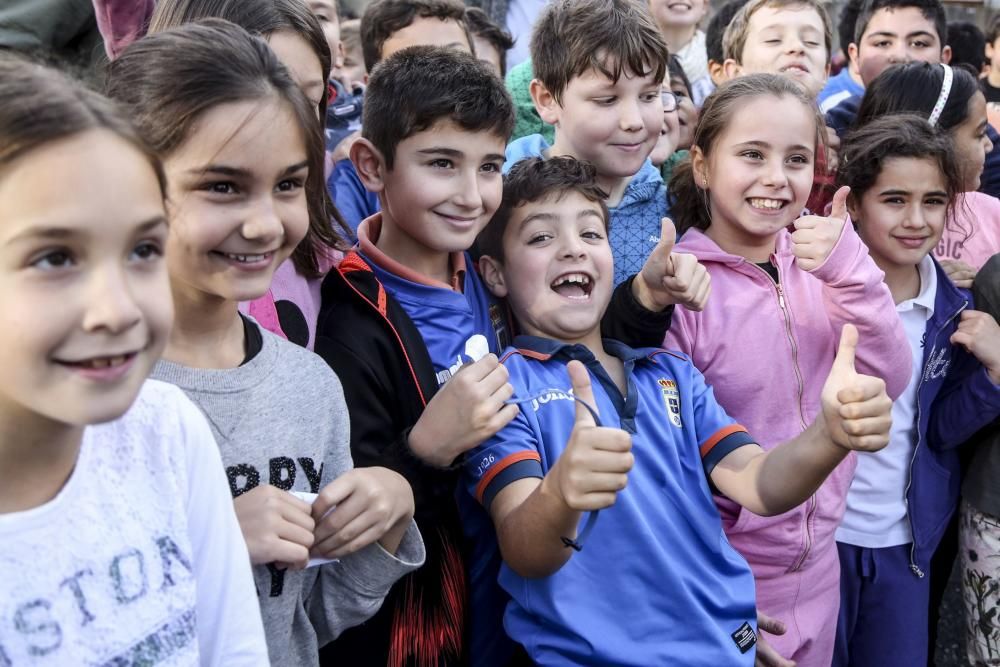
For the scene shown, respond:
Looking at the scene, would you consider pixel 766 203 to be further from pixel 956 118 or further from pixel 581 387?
pixel 956 118

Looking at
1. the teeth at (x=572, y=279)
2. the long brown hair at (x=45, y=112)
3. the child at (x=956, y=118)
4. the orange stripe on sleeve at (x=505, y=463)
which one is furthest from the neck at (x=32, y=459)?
the child at (x=956, y=118)

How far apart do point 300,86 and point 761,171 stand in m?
1.24

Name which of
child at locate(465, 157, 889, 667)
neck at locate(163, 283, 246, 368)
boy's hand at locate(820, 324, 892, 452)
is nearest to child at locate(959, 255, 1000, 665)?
child at locate(465, 157, 889, 667)

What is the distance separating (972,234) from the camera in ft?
11.0

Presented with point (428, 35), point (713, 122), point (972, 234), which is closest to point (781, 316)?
point (713, 122)

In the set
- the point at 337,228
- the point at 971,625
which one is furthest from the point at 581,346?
the point at 971,625

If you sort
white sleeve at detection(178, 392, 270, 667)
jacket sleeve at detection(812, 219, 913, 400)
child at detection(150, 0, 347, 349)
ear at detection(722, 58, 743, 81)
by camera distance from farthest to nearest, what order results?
1. ear at detection(722, 58, 743, 81)
2. jacket sleeve at detection(812, 219, 913, 400)
3. child at detection(150, 0, 347, 349)
4. white sleeve at detection(178, 392, 270, 667)

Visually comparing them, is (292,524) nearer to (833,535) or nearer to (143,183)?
(143,183)

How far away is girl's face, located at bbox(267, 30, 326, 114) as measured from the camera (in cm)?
229

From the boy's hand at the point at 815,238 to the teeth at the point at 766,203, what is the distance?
17 cm

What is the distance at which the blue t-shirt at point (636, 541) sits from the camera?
2.01 m

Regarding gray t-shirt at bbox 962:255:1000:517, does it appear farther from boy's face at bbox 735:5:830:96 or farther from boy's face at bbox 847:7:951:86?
boy's face at bbox 847:7:951:86

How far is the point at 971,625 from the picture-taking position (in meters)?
3.05

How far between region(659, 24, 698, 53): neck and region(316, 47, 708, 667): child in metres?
2.61
